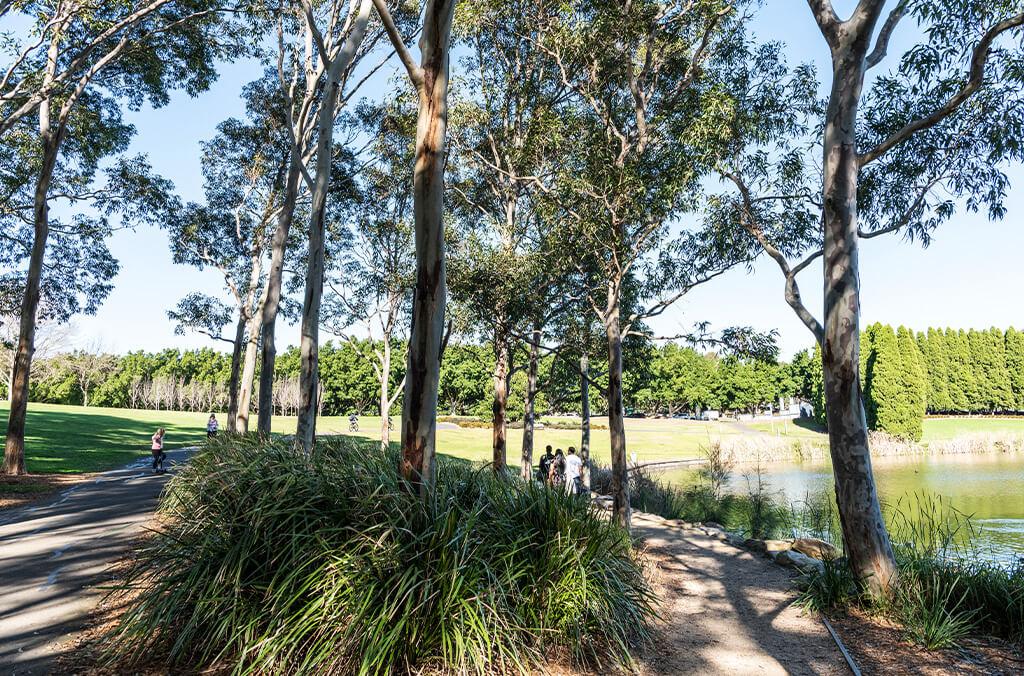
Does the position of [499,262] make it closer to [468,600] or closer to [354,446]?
[354,446]

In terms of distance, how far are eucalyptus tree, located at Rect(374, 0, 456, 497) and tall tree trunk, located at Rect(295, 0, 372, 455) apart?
4.81 metres

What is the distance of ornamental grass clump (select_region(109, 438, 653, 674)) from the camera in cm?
376

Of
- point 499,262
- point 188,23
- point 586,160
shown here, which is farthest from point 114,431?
point 586,160

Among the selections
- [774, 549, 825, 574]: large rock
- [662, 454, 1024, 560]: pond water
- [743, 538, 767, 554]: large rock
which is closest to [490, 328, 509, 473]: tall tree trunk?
[743, 538, 767, 554]: large rock

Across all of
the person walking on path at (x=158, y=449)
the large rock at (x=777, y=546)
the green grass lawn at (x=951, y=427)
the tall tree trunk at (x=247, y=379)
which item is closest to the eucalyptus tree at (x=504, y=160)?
the large rock at (x=777, y=546)

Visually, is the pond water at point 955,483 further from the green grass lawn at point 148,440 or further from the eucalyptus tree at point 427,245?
A: the eucalyptus tree at point 427,245

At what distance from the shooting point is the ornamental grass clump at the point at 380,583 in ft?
12.3

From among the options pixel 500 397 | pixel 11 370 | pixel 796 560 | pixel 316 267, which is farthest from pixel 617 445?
pixel 11 370

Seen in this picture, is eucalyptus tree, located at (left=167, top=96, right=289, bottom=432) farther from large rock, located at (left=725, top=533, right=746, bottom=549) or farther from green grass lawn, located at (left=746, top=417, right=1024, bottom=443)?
green grass lawn, located at (left=746, top=417, right=1024, bottom=443)

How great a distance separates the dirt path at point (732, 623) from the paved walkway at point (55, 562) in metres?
4.80

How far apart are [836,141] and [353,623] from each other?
7.02 meters

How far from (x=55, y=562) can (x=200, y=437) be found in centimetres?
2770

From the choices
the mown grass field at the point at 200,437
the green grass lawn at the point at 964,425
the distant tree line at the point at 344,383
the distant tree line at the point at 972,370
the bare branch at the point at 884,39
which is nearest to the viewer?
the bare branch at the point at 884,39

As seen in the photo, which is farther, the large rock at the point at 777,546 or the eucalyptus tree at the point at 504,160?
the eucalyptus tree at the point at 504,160
